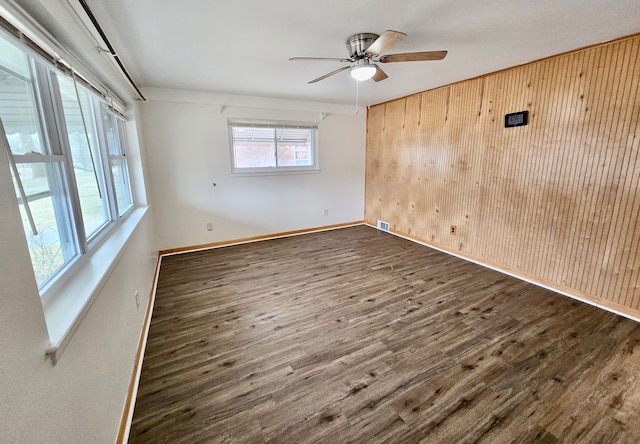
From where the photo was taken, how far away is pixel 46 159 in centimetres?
125

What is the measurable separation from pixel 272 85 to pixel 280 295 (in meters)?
2.61

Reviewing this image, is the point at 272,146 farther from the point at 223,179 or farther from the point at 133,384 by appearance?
the point at 133,384

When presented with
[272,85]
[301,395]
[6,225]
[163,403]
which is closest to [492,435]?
[301,395]

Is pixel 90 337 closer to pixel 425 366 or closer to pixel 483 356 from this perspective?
pixel 425 366

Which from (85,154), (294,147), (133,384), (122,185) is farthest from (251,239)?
(133,384)

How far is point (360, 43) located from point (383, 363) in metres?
2.40

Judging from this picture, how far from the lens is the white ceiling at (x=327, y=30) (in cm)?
176

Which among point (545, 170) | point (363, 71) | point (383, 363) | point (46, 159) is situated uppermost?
point (363, 71)

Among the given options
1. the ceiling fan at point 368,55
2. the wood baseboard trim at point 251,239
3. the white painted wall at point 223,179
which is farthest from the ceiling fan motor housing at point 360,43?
the wood baseboard trim at point 251,239

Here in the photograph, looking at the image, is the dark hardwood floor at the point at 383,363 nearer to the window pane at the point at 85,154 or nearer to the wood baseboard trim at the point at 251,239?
the window pane at the point at 85,154

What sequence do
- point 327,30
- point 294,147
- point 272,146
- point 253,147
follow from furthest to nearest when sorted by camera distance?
1. point 294,147
2. point 272,146
3. point 253,147
4. point 327,30

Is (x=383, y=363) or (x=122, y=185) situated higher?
(x=122, y=185)

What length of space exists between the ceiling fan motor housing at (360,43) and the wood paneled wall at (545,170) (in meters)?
1.91

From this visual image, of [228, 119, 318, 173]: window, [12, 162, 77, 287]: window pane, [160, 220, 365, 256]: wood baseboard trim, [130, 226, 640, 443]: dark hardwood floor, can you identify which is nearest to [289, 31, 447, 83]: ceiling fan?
[12, 162, 77, 287]: window pane
